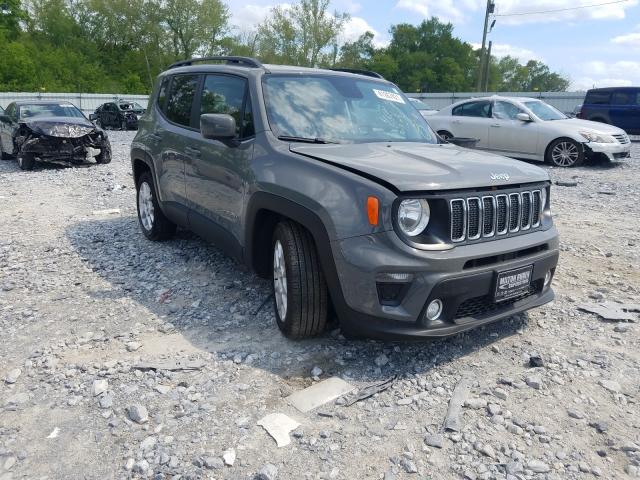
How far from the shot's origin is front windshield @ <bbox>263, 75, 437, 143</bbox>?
383 cm

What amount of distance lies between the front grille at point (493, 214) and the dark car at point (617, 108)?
1690 centimetres

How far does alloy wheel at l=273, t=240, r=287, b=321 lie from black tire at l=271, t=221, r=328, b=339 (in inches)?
3.0

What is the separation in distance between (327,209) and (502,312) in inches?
49.4

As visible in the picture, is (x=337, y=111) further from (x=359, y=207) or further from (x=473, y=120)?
(x=473, y=120)

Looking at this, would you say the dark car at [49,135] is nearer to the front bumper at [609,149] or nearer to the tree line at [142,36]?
the front bumper at [609,149]

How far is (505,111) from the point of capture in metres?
12.3

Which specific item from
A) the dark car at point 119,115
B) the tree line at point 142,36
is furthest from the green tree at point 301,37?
the dark car at point 119,115

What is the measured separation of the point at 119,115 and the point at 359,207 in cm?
2529

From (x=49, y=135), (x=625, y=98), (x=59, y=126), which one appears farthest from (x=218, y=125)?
(x=625, y=98)

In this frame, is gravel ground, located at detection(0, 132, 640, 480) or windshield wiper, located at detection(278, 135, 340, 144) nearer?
gravel ground, located at detection(0, 132, 640, 480)

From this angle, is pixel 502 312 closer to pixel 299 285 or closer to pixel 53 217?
pixel 299 285

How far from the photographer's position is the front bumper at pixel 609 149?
1129 cm

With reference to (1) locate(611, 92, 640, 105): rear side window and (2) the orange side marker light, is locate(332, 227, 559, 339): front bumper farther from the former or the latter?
(1) locate(611, 92, 640, 105): rear side window

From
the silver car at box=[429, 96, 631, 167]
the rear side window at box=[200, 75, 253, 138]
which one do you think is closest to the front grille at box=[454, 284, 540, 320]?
the rear side window at box=[200, 75, 253, 138]
